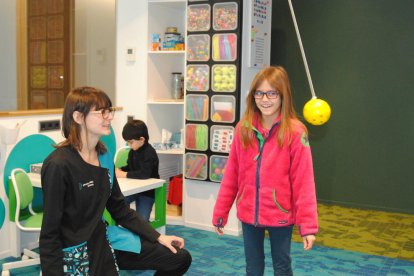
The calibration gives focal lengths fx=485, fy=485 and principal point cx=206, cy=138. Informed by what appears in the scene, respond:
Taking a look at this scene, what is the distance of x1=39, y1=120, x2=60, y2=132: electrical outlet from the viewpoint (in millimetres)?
3979

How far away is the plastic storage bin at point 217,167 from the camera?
444 centimetres

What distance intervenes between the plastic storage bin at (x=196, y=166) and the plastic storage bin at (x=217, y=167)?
62 mm

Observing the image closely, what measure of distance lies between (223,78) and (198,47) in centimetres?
39

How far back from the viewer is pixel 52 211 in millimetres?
1932

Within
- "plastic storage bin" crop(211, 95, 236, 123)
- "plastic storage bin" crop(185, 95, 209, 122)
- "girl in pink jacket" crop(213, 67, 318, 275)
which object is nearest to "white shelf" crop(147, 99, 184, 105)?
"plastic storage bin" crop(185, 95, 209, 122)

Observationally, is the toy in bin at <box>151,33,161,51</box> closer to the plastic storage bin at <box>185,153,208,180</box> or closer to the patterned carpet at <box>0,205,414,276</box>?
the plastic storage bin at <box>185,153,208,180</box>

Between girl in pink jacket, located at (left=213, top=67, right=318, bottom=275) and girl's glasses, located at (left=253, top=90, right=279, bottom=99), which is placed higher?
girl's glasses, located at (left=253, top=90, right=279, bottom=99)

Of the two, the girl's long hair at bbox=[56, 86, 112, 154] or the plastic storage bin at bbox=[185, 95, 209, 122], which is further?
the plastic storage bin at bbox=[185, 95, 209, 122]

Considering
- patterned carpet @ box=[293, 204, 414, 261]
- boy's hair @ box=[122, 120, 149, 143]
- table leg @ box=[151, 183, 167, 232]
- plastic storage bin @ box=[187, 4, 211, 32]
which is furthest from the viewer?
plastic storage bin @ box=[187, 4, 211, 32]

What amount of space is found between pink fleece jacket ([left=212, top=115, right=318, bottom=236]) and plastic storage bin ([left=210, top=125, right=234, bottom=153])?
203 cm

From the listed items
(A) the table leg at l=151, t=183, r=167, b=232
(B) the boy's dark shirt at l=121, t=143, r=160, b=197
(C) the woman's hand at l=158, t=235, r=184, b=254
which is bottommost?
(A) the table leg at l=151, t=183, r=167, b=232

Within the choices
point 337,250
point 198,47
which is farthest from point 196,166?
point 337,250

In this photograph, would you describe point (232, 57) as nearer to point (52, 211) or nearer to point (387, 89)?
point (387, 89)

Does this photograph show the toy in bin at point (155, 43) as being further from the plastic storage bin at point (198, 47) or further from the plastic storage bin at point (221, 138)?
the plastic storage bin at point (221, 138)
